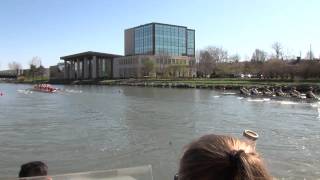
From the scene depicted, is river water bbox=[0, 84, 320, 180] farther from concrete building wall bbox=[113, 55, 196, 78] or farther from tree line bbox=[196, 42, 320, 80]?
concrete building wall bbox=[113, 55, 196, 78]

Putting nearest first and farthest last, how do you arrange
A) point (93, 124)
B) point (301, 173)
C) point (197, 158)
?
point (197, 158) < point (301, 173) < point (93, 124)

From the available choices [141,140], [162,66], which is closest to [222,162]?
[141,140]

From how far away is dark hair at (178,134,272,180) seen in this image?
2375mm

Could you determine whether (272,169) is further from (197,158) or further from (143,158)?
(197,158)

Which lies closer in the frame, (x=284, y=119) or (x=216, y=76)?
(x=284, y=119)

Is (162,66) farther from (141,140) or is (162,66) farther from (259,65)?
(141,140)

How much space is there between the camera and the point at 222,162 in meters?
2.40

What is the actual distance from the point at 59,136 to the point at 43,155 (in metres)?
5.88

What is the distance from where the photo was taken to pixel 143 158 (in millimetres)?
20031

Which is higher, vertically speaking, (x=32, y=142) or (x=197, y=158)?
(x=197, y=158)

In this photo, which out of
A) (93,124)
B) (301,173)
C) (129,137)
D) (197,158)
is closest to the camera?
(197,158)

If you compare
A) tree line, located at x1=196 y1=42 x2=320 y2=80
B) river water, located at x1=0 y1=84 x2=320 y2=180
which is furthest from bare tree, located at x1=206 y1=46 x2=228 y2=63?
river water, located at x1=0 y1=84 x2=320 y2=180

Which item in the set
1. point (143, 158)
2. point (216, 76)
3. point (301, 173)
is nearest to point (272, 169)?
point (301, 173)

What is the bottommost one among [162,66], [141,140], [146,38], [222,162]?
[141,140]
